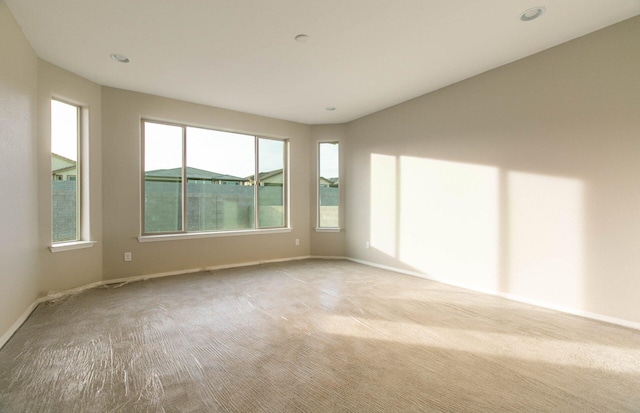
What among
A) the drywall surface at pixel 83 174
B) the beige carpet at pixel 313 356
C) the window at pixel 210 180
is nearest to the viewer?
the beige carpet at pixel 313 356

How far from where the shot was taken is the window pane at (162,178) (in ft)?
14.4

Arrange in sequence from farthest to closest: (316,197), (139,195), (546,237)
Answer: (316,197) < (139,195) < (546,237)

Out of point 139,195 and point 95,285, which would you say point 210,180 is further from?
point 95,285

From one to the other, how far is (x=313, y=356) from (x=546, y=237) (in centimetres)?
280

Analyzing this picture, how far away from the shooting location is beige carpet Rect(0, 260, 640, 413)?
5.41 ft

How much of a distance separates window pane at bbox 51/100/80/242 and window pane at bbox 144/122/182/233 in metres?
0.82

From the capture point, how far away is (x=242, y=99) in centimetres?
448

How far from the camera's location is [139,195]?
167 inches

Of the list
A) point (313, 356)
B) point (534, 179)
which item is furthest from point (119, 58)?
point (534, 179)

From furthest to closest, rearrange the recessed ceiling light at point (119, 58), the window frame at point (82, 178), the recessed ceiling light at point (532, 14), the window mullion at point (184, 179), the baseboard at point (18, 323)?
the window mullion at point (184, 179) → the window frame at point (82, 178) → the recessed ceiling light at point (119, 58) → the recessed ceiling light at point (532, 14) → the baseboard at point (18, 323)

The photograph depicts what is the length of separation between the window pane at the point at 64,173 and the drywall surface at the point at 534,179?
15.0 feet

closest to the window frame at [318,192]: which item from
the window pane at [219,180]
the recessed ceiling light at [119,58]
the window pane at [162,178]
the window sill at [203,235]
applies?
the window sill at [203,235]

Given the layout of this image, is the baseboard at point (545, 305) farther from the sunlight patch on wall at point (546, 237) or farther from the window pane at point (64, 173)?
the window pane at point (64, 173)

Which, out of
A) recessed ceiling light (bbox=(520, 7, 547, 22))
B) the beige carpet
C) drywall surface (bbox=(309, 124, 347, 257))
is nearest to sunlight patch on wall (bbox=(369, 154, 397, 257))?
drywall surface (bbox=(309, 124, 347, 257))
